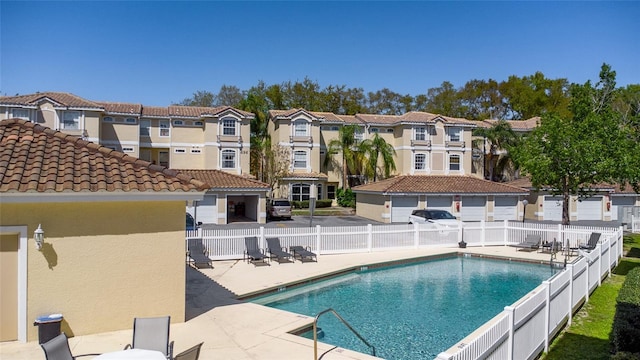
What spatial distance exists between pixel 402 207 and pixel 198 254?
22564 mm

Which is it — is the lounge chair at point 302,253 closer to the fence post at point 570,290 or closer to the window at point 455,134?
the fence post at point 570,290

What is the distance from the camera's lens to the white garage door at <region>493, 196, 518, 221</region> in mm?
38375

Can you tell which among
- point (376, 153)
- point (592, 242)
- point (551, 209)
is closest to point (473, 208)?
point (551, 209)

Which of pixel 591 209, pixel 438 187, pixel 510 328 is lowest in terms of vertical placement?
pixel 591 209

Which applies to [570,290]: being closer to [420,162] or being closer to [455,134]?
[420,162]

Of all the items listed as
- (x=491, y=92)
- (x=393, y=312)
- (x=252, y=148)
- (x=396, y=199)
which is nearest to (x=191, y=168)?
(x=252, y=148)

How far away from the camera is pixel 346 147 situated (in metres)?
43.8

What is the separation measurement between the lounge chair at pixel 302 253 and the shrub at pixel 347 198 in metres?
25.4

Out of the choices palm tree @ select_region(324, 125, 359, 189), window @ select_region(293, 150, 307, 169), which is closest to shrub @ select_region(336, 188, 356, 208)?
palm tree @ select_region(324, 125, 359, 189)

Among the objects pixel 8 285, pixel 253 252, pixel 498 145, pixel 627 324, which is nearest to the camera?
pixel 627 324

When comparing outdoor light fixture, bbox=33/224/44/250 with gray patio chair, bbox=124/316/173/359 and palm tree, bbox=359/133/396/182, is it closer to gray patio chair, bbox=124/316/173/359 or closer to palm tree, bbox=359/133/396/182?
gray patio chair, bbox=124/316/173/359

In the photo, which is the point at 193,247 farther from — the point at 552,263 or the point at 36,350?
the point at 552,263

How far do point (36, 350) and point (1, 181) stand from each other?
10.5 feet

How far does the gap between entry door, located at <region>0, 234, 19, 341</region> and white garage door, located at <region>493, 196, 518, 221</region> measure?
3637 cm
